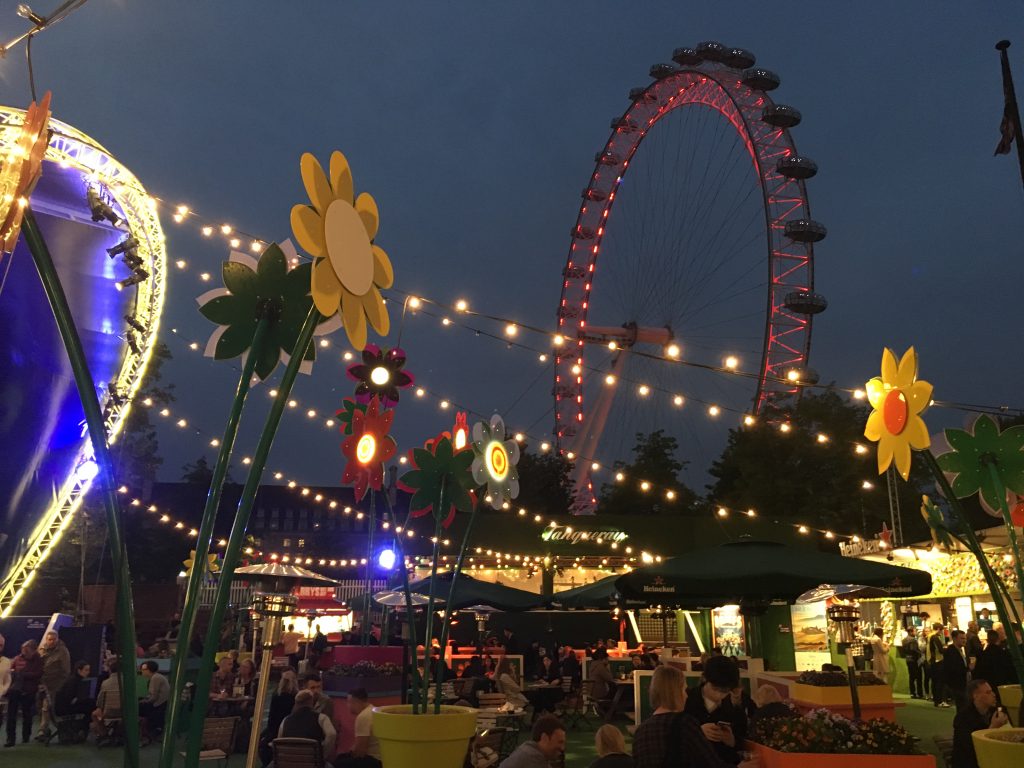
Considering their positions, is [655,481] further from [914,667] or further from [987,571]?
[987,571]

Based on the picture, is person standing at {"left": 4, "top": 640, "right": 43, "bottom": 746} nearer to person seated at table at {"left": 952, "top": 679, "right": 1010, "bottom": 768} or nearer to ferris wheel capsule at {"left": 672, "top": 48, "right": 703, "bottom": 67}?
person seated at table at {"left": 952, "top": 679, "right": 1010, "bottom": 768}

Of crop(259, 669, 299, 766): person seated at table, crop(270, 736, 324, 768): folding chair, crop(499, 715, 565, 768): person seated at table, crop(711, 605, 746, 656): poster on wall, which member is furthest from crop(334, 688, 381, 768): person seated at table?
crop(711, 605, 746, 656): poster on wall

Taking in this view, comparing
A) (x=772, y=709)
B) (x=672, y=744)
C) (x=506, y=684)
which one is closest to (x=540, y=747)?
(x=672, y=744)

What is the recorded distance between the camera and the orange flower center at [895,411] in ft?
13.8

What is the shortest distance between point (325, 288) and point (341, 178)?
1.37 ft

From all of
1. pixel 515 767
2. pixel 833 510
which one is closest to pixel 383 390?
pixel 515 767

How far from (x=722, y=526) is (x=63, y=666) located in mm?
18149

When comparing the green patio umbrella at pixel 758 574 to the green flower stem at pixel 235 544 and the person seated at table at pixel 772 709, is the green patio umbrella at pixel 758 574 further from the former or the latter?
the green flower stem at pixel 235 544

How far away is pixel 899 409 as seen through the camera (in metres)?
4.22

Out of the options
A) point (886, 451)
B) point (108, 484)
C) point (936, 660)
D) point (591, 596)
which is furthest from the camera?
point (936, 660)

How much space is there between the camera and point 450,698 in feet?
29.0

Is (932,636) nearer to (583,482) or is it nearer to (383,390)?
(383,390)

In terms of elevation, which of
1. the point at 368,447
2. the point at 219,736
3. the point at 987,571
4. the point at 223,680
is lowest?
the point at 219,736

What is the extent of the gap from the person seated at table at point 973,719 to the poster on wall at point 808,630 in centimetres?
1260
